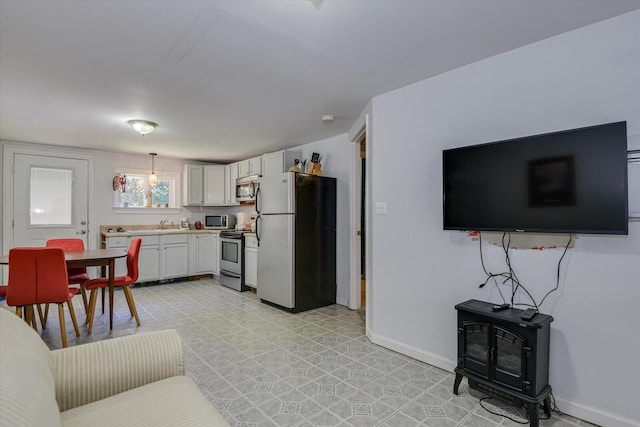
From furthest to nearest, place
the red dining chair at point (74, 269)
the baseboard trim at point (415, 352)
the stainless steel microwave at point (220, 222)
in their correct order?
the stainless steel microwave at point (220, 222) < the red dining chair at point (74, 269) < the baseboard trim at point (415, 352)

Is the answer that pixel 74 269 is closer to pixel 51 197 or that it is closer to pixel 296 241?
pixel 51 197

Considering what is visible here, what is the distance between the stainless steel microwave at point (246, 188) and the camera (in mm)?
5562

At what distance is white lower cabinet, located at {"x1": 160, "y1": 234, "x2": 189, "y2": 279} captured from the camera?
219 inches

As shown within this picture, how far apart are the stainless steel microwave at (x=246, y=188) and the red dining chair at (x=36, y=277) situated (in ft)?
9.99

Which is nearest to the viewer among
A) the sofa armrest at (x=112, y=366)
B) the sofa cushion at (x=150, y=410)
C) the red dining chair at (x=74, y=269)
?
the sofa cushion at (x=150, y=410)

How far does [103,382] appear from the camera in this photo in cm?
130

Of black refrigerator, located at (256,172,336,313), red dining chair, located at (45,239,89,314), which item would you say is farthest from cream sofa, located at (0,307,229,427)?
→ red dining chair, located at (45,239,89,314)

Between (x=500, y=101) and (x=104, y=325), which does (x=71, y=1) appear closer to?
(x=500, y=101)

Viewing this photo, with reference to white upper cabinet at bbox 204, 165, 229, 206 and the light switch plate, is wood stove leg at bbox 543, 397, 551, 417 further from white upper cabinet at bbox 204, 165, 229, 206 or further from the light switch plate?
white upper cabinet at bbox 204, 165, 229, 206

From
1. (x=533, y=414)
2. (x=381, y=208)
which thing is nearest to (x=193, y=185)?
(x=381, y=208)

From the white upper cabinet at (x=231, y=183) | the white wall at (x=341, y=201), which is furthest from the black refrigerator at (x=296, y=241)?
the white upper cabinet at (x=231, y=183)

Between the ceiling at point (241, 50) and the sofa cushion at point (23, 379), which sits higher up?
the ceiling at point (241, 50)

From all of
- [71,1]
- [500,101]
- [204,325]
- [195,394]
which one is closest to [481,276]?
[500,101]

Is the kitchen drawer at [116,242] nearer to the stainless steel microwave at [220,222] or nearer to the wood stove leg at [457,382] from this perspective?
the stainless steel microwave at [220,222]
